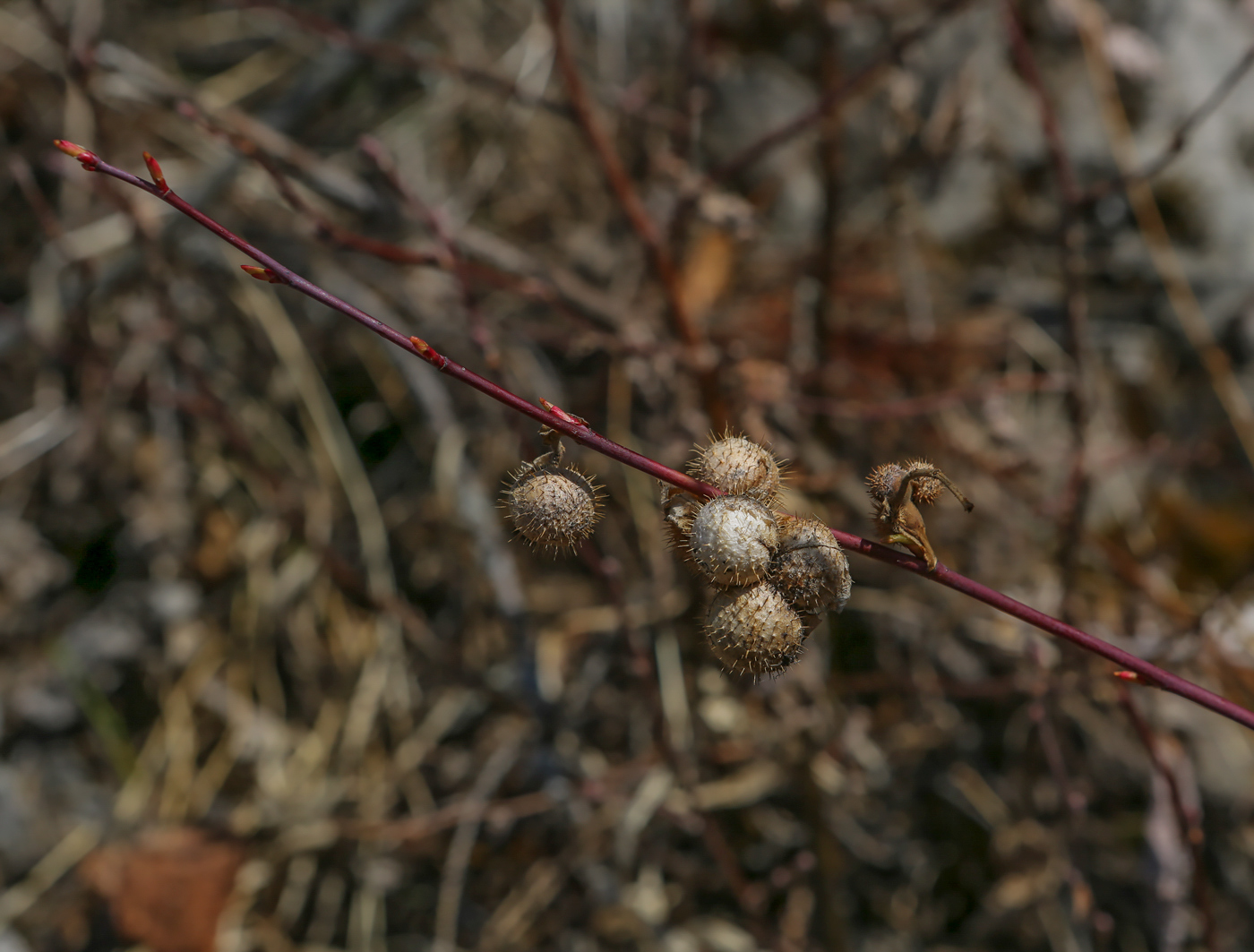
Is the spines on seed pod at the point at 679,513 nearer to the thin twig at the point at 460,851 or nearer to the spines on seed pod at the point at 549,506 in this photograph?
→ the spines on seed pod at the point at 549,506

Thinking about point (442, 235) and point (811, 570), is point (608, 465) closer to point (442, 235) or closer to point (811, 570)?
point (442, 235)

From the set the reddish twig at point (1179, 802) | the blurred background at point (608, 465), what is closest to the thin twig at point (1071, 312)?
the blurred background at point (608, 465)

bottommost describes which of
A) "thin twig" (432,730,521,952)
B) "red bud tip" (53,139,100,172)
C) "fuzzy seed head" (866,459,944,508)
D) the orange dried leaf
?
the orange dried leaf

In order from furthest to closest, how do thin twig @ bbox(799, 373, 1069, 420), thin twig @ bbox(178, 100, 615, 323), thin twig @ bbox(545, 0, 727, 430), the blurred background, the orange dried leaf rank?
the orange dried leaf < the blurred background < thin twig @ bbox(799, 373, 1069, 420) < thin twig @ bbox(545, 0, 727, 430) < thin twig @ bbox(178, 100, 615, 323)

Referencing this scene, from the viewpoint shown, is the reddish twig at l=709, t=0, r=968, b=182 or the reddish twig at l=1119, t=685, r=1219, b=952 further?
the reddish twig at l=709, t=0, r=968, b=182

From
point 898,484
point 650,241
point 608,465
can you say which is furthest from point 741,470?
point 608,465

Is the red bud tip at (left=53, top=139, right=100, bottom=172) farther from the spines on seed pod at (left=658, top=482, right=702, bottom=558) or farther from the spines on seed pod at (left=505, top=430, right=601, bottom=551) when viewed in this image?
the spines on seed pod at (left=658, top=482, right=702, bottom=558)

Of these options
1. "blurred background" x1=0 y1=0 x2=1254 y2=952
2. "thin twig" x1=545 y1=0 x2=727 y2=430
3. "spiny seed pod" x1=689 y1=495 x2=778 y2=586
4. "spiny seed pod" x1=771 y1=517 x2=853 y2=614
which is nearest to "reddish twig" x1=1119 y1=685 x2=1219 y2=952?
"blurred background" x1=0 y1=0 x2=1254 y2=952
